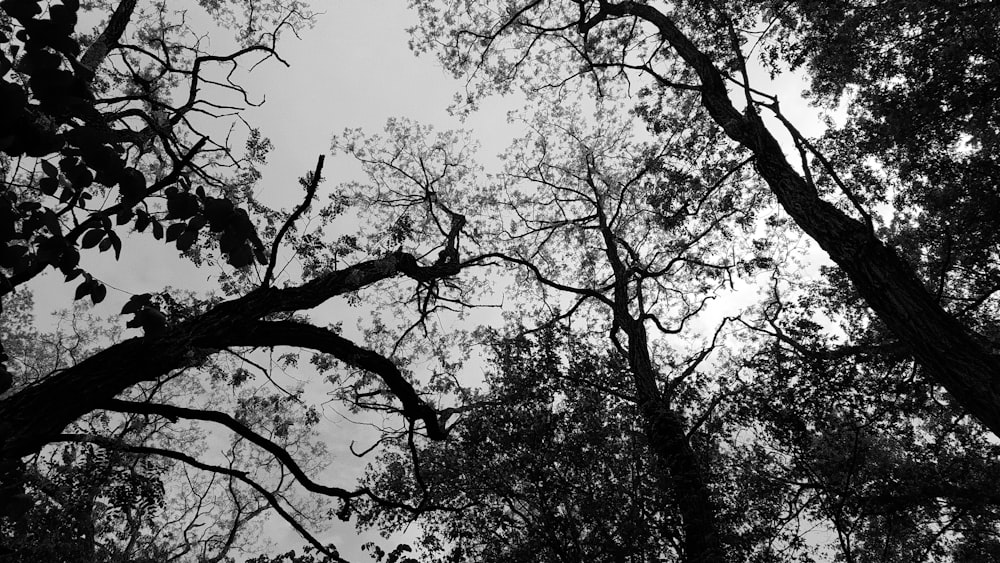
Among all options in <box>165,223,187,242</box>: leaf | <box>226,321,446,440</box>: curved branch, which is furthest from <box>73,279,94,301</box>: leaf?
<box>226,321,446,440</box>: curved branch

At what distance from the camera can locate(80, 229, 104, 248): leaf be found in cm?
132

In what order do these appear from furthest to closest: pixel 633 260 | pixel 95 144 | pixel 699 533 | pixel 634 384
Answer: pixel 633 260
pixel 634 384
pixel 699 533
pixel 95 144

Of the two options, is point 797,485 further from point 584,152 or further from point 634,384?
point 584,152

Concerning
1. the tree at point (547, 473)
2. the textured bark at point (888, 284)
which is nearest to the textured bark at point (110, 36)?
the tree at point (547, 473)

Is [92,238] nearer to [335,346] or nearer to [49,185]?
[49,185]

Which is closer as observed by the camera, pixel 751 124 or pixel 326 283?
pixel 326 283

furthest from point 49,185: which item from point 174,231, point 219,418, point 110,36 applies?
point 110,36

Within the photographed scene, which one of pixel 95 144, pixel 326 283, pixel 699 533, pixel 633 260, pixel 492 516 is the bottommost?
pixel 95 144

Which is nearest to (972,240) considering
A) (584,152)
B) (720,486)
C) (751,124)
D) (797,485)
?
(751,124)

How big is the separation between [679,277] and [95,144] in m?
13.8

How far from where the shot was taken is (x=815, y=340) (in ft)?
23.7

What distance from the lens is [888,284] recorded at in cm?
509

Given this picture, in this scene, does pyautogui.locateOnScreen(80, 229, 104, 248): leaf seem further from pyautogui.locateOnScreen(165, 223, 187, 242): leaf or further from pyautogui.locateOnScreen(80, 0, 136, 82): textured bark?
pyautogui.locateOnScreen(80, 0, 136, 82): textured bark

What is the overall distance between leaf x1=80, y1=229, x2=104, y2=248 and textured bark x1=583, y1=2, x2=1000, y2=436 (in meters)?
5.89
